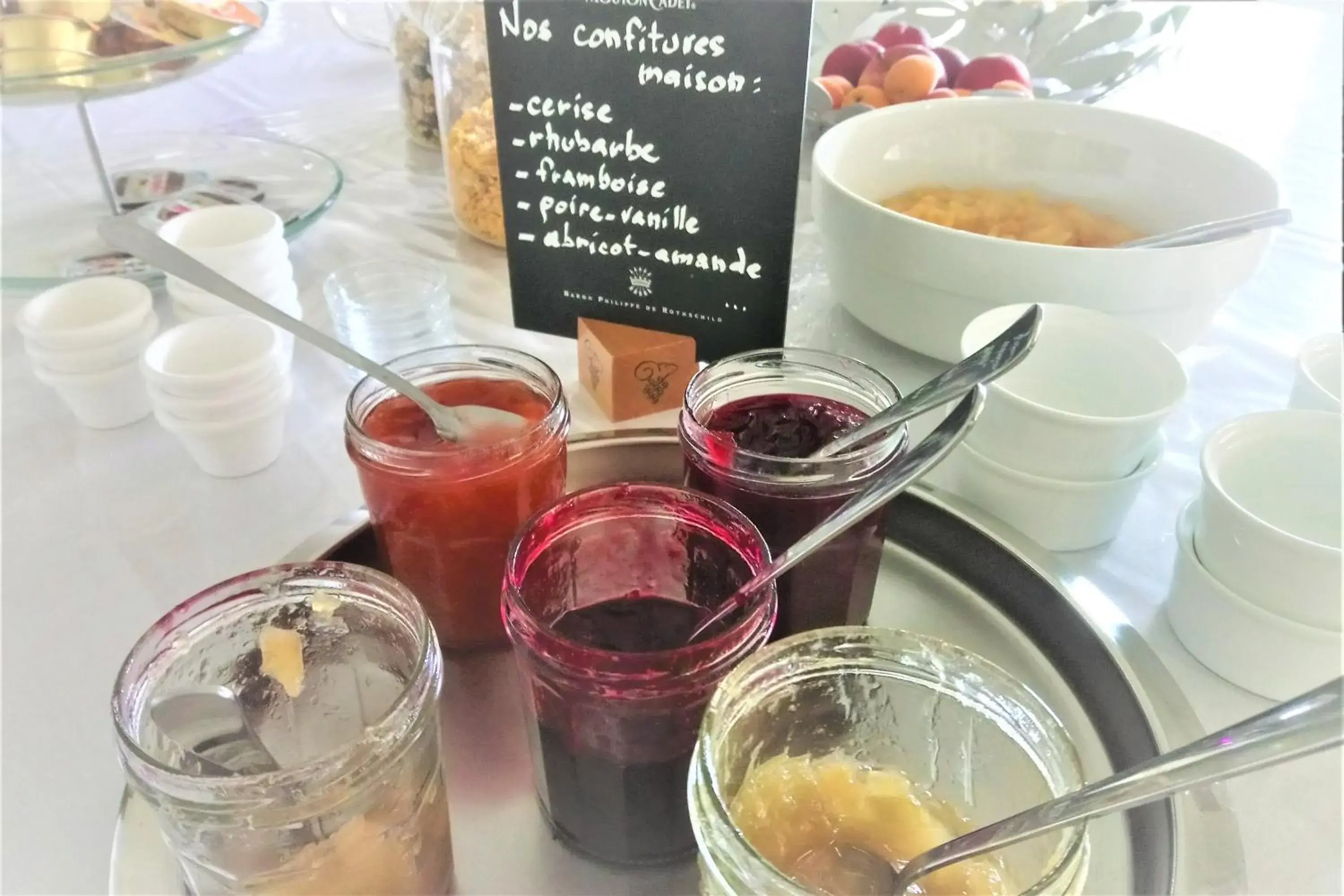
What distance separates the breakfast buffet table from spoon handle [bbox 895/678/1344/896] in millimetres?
222

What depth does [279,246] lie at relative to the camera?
92 cm

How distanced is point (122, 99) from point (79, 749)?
134 centimetres

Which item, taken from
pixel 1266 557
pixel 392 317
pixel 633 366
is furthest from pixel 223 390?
pixel 1266 557

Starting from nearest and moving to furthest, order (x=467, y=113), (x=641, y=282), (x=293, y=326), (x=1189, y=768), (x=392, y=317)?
(x=1189, y=768) → (x=293, y=326) → (x=641, y=282) → (x=392, y=317) → (x=467, y=113)

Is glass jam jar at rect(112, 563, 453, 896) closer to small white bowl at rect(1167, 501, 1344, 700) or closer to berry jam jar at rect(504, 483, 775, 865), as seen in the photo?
berry jam jar at rect(504, 483, 775, 865)

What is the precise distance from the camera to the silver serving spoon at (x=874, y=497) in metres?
0.50

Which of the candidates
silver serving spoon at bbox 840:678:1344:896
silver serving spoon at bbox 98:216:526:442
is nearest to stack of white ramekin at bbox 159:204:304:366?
silver serving spoon at bbox 98:216:526:442

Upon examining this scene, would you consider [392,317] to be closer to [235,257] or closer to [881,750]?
[235,257]

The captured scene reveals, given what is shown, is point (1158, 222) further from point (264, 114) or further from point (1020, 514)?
point (264, 114)

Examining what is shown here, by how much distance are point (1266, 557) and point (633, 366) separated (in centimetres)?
49

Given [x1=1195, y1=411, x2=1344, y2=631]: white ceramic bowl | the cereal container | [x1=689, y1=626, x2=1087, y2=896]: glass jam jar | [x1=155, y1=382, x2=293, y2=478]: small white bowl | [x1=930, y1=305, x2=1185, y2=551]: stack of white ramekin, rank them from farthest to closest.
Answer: the cereal container
[x1=155, y1=382, x2=293, y2=478]: small white bowl
[x1=930, y1=305, x2=1185, y2=551]: stack of white ramekin
[x1=1195, y1=411, x2=1344, y2=631]: white ceramic bowl
[x1=689, y1=626, x2=1087, y2=896]: glass jam jar

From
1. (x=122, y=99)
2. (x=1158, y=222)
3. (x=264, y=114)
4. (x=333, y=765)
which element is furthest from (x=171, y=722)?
(x=122, y=99)

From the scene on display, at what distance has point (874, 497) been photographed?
501 mm

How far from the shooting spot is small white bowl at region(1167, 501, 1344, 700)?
0.58 m
